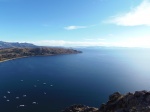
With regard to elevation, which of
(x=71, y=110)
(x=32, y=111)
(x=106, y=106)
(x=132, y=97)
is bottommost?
(x=32, y=111)

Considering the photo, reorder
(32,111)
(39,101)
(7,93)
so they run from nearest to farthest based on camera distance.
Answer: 1. (32,111)
2. (39,101)
3. (7,93)

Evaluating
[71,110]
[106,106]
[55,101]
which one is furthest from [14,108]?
[106,106]

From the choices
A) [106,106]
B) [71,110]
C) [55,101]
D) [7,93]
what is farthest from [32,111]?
[106,106]

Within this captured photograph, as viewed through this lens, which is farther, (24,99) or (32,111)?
(24,99)

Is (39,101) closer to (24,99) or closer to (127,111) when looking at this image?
(24,99)

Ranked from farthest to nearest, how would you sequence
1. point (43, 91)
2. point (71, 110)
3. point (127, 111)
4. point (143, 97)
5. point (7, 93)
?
point (43, 91)
point (7, 93)
point (71, 110)
point (143, 97)
point (127, 111)

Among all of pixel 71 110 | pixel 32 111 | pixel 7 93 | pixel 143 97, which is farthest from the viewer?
pixel 7 93

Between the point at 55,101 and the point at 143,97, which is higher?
the point at 143,97

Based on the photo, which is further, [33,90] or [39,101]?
[33,90]

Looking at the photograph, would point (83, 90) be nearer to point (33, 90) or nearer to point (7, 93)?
point (33, 90)
